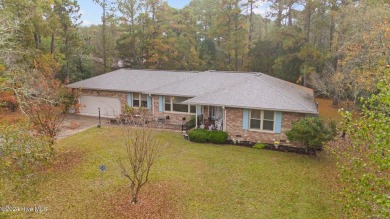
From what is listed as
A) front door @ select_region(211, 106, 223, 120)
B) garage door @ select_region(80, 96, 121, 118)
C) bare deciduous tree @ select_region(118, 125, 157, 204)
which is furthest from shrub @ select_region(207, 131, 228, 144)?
garage door @ select_region(80, 96, 121, 118)

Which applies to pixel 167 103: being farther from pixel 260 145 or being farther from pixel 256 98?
pixel 260 145

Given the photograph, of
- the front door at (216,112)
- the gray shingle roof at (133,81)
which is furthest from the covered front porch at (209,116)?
the gray shingle roof at (133,81)

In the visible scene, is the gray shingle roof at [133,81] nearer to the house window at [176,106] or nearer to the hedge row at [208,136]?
the house window at [176,106]

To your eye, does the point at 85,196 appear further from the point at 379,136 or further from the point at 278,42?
the point at 278,42

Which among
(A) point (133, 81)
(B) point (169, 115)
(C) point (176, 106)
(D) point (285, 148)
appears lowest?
(D) point (285, 148)

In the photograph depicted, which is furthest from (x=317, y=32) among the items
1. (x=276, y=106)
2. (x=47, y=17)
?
(x=47, y=17)

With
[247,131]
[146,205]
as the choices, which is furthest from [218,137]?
[146,205]

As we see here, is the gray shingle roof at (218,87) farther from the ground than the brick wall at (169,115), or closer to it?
farther from the ground
